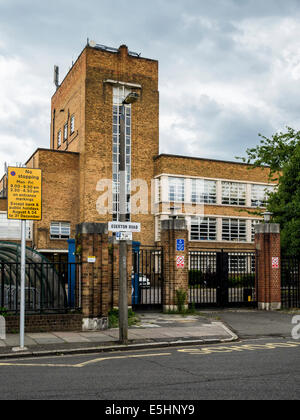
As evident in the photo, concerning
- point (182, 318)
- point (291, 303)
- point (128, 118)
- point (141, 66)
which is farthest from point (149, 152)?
point (182, 318)

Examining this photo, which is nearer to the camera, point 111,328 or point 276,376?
point 276,376

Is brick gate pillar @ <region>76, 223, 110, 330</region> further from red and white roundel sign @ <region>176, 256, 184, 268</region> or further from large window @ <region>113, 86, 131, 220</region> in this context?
large window @ <region>113, 86, 131, 220</region>

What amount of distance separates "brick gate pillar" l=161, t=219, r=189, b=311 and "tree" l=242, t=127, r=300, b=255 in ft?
30.2

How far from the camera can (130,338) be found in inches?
484

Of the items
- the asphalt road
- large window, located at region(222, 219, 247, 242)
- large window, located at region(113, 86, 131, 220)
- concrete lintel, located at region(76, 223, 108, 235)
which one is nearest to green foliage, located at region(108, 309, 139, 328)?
concrete lintel, located at region(76, 223, 108, 235)

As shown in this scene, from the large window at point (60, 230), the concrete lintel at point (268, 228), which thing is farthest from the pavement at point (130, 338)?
the large window at point (60, 230)

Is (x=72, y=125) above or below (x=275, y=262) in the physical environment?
above

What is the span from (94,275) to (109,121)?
30749mm

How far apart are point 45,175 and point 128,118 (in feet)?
29.4

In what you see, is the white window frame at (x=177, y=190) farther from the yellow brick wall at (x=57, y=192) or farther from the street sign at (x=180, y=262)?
the street sign at (x=180, y=262)

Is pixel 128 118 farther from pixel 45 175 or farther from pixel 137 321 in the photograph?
pixel 137 321

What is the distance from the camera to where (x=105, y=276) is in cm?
1410

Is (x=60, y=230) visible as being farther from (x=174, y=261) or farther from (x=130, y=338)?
(x=130, y=338)

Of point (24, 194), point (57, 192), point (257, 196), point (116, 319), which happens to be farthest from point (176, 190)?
point (24, 194)
